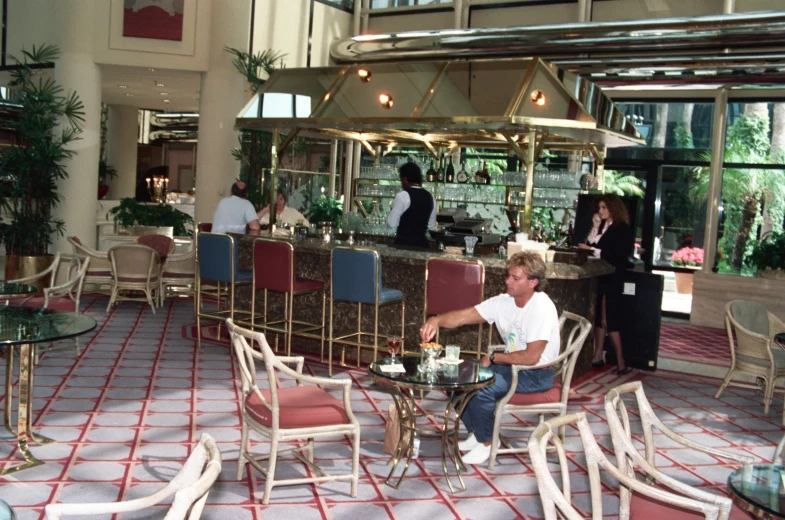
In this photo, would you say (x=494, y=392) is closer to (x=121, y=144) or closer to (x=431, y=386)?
(x=431, y=386)

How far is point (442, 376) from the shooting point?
3.96 metres

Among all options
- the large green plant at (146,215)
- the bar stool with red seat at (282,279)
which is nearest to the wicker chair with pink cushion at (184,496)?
the bar stool with red seat at (282,279)

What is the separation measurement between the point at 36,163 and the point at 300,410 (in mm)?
7166

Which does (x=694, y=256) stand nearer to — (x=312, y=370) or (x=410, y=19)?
(x=410, y=19)

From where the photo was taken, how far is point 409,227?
751 centimetres

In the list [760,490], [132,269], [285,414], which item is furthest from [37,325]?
[132,269]

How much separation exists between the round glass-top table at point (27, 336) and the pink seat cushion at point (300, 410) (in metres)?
0.91

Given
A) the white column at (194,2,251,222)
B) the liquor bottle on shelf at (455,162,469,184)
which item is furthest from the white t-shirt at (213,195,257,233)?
the white column at (194,2,251,222)

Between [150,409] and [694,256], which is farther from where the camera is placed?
[694,256]

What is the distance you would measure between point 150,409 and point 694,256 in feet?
26.9

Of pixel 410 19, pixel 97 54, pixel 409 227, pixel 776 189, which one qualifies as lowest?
pixel 409 227

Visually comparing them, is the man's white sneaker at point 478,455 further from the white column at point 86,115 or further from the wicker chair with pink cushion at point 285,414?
the white column at point 86,115

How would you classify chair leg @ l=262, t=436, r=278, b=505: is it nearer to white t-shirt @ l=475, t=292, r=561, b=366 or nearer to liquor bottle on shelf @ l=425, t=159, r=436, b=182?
white t-shirt @ l=475, t=292, r=561, b=366

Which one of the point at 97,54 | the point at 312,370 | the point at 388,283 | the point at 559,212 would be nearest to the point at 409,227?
the point at 388,283
